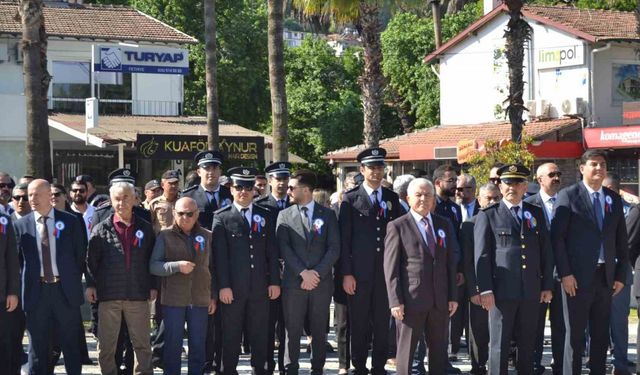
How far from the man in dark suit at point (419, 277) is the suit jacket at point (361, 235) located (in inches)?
46.6

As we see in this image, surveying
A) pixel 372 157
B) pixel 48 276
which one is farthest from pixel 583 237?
pixel 48 276

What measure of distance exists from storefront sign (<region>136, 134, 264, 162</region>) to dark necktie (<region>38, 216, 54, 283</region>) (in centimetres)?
1833

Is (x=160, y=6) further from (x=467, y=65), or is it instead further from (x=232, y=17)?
(x=467, y=65)

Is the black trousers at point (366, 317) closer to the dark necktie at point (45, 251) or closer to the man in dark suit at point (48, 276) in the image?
the man in dark suit at point (48, 276)

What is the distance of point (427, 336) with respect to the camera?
33.8ft

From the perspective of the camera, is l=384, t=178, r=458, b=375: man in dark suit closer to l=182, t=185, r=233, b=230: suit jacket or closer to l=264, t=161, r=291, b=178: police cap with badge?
l=264, t=161, r=291, b=178: police cap with badge

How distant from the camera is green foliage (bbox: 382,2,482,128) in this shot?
4722 centimetres

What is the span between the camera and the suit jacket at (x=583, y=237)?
10.7 m

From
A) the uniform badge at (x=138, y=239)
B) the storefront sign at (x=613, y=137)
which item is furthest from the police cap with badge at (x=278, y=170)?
the storefront sign at (x=613, y=137)

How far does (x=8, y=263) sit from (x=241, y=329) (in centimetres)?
242

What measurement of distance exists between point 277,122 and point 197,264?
10.4m

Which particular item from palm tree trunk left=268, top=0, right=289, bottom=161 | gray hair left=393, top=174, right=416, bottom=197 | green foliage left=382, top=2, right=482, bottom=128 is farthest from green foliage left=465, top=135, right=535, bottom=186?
green foliage left=382, top=2, right=482, bottom=128

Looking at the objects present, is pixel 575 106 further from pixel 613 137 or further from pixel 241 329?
pixel 241 329

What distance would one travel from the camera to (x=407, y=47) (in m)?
48.0
